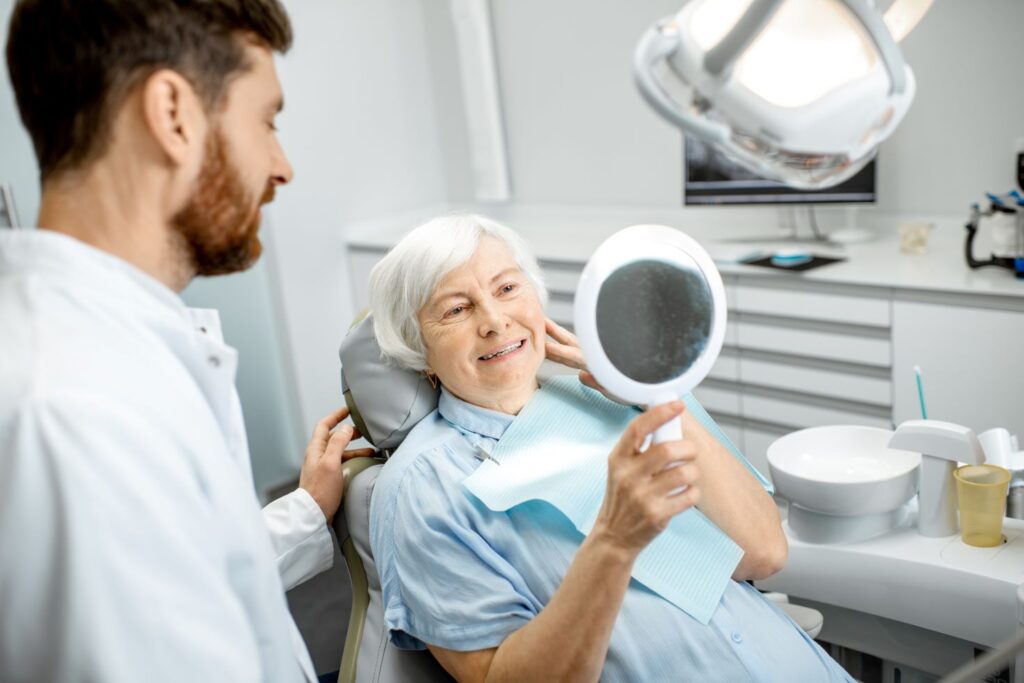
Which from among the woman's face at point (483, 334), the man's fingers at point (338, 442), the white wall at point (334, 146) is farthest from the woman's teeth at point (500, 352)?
the white wall at point (334, 146)

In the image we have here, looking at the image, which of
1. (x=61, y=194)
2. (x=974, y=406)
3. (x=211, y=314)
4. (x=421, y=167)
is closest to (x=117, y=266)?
(x=61, y=194)

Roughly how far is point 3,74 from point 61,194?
255 centimetres

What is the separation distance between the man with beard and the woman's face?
504 millimetres

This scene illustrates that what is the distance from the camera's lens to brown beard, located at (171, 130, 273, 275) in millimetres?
968

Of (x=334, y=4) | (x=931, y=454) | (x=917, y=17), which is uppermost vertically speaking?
(x=334, y=4)

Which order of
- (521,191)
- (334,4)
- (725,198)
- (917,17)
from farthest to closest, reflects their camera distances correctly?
(521,191) < (334,4) < (725,198) < (917,17)

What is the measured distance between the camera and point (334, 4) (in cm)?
393

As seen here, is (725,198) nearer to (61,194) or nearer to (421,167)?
(421,167)

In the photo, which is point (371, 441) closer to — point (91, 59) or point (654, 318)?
point (654, 318)

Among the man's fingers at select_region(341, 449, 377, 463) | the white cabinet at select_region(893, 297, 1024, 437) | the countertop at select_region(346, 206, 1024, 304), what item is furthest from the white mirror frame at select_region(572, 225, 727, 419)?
the white cabinet at select_region(893, 297, 1024, 437)

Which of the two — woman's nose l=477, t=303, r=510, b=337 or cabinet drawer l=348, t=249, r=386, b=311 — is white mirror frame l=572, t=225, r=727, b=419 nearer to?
woman's nose l=477, t=303, r=510, b=337

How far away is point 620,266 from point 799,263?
202 cm

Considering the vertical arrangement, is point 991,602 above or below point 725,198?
below

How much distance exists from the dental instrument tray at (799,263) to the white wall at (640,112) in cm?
46
